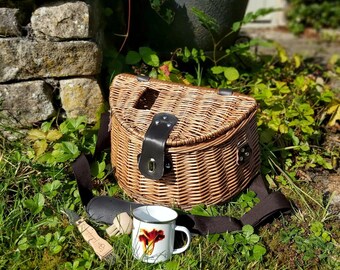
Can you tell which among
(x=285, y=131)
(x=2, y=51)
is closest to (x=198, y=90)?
(x=285, y=131)

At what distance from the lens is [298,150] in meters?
A: 3.17

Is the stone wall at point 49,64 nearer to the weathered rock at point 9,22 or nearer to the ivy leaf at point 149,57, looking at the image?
the weathered rock at point 9,22

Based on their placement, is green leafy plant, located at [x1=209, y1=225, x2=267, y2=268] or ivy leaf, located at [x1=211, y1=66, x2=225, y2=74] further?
ivy leaf, located at [x1=211, y1=66, x2=225, y2=74]

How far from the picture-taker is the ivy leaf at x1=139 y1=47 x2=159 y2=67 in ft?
10.6

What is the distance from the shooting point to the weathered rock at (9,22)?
2.84 metres

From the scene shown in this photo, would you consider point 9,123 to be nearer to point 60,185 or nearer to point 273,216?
point 60,185

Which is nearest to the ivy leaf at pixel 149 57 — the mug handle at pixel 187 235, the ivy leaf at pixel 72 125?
the ivy leaf at pixel 72 125

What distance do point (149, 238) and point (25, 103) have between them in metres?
1.14

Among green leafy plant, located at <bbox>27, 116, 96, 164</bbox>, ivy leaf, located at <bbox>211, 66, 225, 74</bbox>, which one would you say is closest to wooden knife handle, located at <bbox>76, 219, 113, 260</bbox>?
green leafy plant, located at <bbox>27, 116, 96, 164</bbox>

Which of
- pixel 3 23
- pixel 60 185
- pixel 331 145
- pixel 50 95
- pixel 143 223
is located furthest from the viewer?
pixel 331 145

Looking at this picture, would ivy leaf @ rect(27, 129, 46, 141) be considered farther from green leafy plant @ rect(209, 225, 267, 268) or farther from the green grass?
green leafy plant @ rect(209, 225, 267, 268)

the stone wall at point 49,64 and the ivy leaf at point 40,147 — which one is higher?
the stone wall at point 49,64

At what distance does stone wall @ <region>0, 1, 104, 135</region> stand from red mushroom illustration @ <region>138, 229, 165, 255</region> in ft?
3.39

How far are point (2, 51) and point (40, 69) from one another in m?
0.20
